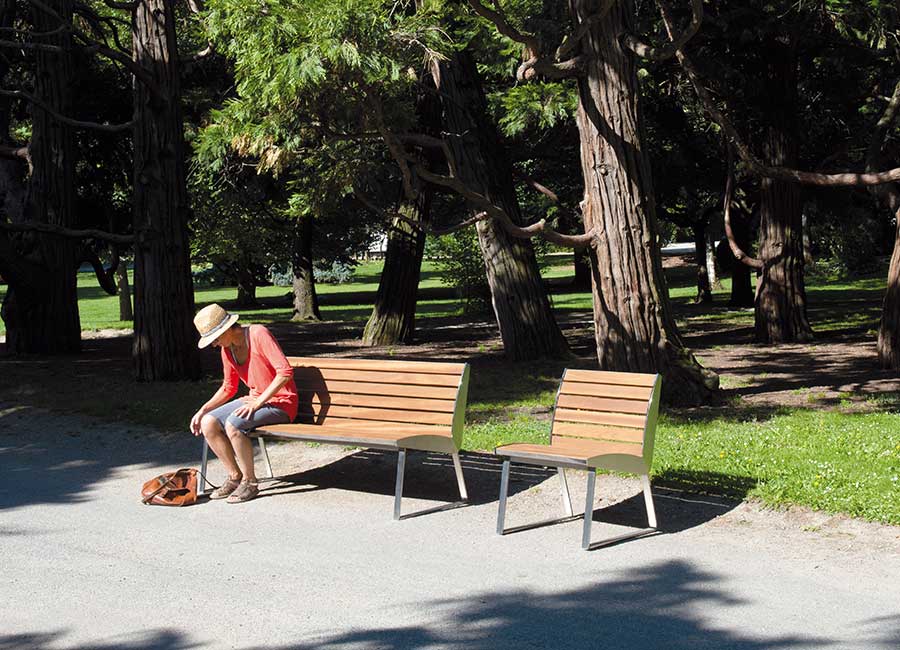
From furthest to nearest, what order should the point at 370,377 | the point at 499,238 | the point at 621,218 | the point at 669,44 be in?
the point at 499,238 < the point at 621,218 < the point at 669,44 < the point at 370,377

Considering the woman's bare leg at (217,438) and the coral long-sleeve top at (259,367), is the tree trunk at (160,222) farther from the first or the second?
the woman's bare leg at (217,438)

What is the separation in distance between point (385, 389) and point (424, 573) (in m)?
2.45

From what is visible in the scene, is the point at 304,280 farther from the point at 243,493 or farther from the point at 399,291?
the point at 243,493

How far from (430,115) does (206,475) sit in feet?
39.2

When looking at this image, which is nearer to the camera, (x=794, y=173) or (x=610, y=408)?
(x=610, y=408)

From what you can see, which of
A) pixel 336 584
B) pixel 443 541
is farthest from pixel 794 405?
pixel 336 584

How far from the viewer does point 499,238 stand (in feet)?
56.0

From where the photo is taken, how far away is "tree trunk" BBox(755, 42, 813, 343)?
59.6 feet

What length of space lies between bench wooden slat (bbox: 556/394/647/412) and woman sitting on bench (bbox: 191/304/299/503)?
78.3 inches

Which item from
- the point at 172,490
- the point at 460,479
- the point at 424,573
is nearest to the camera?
the point at 424,573

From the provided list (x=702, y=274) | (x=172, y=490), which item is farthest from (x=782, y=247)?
(x=702, y=274)

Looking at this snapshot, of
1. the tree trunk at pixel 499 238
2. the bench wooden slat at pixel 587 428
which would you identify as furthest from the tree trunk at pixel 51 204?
the bench wooden slat at pixel 587 428

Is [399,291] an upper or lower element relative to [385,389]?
upper

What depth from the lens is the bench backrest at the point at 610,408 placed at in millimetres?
7086
